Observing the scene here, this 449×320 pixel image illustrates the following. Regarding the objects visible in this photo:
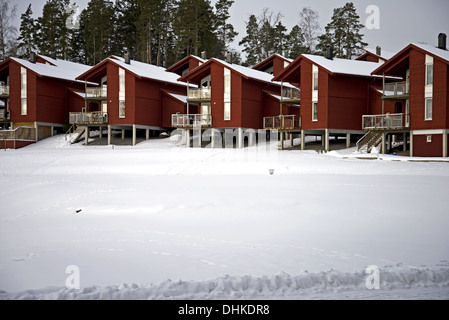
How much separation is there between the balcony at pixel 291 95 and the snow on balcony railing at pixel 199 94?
21.0 ft

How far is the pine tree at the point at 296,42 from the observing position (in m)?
61.6

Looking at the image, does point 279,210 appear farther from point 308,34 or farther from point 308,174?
point 308,34

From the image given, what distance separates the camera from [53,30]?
66.9 meters

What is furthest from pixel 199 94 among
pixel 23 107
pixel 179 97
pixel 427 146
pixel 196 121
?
pixel 427 146

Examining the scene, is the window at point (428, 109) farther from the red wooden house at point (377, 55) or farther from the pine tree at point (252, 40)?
the pine tree at point (252, 40)

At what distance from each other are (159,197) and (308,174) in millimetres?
8592

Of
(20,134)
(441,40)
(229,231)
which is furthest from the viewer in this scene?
(20,134)

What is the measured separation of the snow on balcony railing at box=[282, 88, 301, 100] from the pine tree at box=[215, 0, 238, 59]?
24.1 meters

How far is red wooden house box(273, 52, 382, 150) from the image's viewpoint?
35438 mm

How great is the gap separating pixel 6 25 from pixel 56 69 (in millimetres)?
17003
